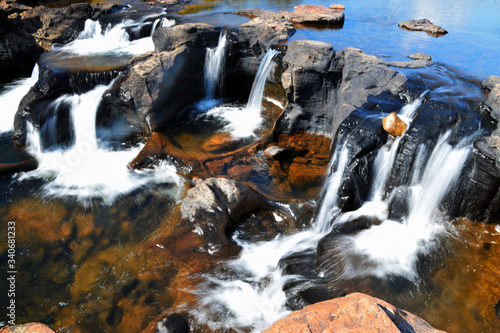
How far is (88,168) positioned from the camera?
768cm

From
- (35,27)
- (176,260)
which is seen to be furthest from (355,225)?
(35,27)

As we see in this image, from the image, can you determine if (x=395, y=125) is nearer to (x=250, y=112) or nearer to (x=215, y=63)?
(x=250, y=112)

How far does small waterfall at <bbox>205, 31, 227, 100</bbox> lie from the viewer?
934 cm

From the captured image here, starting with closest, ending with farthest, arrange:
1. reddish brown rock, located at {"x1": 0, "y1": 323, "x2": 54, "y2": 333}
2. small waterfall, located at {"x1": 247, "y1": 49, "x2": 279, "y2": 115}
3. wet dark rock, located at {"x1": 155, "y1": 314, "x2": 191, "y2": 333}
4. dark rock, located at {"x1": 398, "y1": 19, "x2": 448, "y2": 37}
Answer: reddish brown rock, located at {"x1": 0, "y1": 323, "x2": 54, "y2": 333} → wet dark rock, located at {"x1": 155, "y1": 314, "x2": 191, "y2": 333} → small waterfall, located at {"x1": 247, "y1": 49, "x2": 279, "y2": 115} → dark rock, located at {"x1": 398, "y1": 19, "x2": 448, "y2": 37}

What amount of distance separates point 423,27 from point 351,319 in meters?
11.4

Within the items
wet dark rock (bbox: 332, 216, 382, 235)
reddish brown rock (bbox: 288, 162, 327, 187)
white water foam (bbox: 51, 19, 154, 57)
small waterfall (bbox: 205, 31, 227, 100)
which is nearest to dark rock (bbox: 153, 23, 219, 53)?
small waterfall (bbox: 205, 31, 227, 100)

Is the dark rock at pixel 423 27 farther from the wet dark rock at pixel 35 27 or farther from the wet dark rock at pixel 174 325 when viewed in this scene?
the wet dark rock at pixel 35 27

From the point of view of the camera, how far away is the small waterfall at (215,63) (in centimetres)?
934

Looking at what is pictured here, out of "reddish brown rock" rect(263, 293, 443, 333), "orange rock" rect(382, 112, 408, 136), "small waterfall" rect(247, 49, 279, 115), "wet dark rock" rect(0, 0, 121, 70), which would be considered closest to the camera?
"reddish brown rock" rect(263, 293, 443, 333)

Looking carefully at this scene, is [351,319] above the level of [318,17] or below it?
below

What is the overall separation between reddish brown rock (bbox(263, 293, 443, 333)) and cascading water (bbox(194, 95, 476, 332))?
1767mm

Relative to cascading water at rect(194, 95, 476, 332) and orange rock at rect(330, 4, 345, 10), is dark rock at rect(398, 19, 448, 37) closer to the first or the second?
orange rock at rect(330, 4, 345, 10)

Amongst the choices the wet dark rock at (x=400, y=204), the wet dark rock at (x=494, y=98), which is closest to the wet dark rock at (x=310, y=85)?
the wet dark rock at (x=400, y=204)

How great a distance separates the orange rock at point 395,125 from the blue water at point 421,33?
11.2ft
